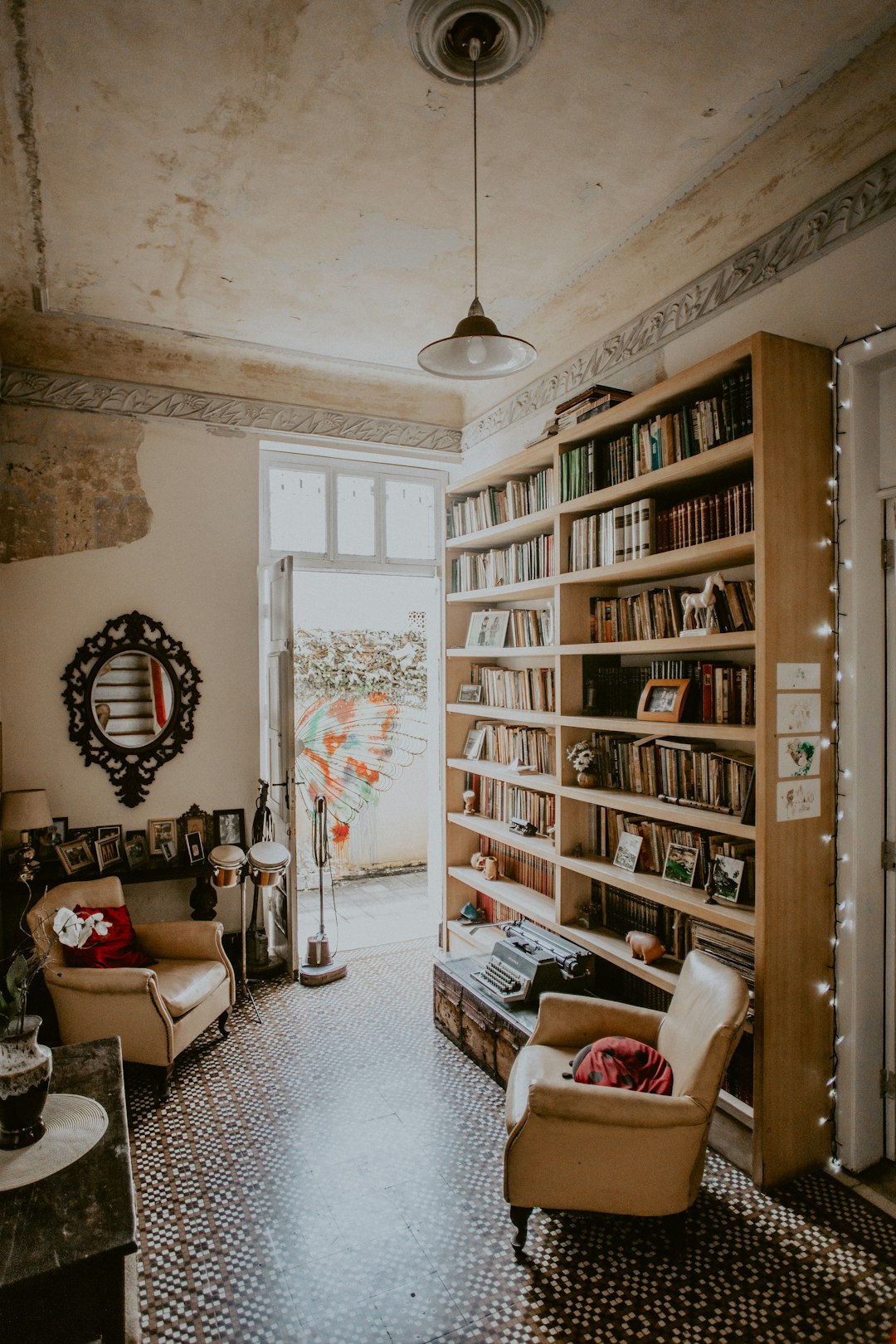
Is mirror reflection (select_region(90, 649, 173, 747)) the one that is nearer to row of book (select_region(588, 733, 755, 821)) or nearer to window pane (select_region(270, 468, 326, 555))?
window pane (select_region(270, 468, 326, 555))

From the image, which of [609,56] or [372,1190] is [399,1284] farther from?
[609,56]

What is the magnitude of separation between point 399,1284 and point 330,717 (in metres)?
5.03

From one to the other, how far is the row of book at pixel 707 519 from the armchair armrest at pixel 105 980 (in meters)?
2.82

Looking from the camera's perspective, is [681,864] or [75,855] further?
[75,855]

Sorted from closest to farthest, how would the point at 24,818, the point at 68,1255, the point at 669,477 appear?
the point at 68,1255 → the point at 669,477 → the point at 24,818

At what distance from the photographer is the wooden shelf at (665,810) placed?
259cm

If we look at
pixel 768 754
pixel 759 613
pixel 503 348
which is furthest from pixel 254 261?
pixel 768 754

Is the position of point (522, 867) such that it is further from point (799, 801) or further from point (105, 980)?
point (105, 980)

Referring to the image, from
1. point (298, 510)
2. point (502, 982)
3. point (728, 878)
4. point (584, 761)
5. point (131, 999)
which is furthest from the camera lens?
point (298, 510)

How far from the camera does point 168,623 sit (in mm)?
4406

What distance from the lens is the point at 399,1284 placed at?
221cm

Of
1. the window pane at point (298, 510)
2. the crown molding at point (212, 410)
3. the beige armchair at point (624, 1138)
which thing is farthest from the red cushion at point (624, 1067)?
the crown molding at point (212, 410)

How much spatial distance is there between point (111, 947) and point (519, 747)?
2.26 meters

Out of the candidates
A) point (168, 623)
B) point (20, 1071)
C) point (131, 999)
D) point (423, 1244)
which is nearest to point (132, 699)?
point (168, 623)
